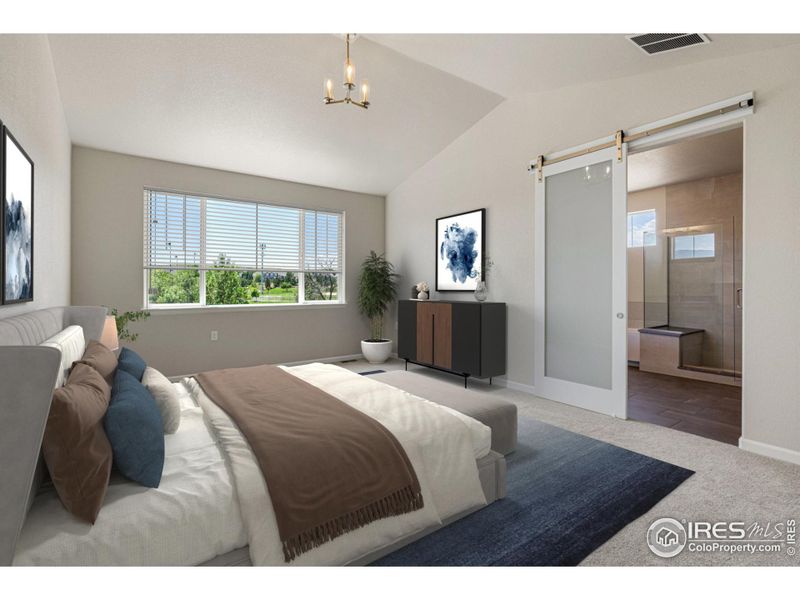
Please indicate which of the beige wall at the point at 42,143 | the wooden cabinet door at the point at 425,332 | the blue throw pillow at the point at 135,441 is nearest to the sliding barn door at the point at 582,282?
the wooden cabinet door at the point at 425,332

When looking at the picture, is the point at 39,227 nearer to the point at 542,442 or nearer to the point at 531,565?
the point at 531,565

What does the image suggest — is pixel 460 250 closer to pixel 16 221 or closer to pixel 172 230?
pixel 172 230

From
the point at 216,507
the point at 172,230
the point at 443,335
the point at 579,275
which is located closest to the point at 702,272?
the point at 579,275

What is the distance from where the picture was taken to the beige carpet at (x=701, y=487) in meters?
1.65

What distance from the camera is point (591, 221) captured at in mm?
3654

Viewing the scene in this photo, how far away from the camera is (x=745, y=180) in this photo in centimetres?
274

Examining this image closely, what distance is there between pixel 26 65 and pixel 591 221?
405cm

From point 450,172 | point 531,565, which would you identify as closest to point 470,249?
point 450,172

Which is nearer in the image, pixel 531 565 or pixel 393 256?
pixel 531 565

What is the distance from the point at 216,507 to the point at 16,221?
179 cm

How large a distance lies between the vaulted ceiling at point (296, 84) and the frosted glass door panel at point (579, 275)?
923mm

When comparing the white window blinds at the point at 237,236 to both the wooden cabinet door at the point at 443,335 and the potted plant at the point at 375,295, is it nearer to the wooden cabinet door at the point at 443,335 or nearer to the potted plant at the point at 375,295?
the potted plant at the point at 375,295

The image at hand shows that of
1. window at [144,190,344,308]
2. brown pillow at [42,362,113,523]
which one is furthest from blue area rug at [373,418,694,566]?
window at [144,190,344,308]

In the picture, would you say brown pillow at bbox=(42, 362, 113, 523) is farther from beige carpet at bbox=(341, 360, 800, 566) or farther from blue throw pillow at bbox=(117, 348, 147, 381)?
beige carpet at bbox=(341, 360, 800, 566)
